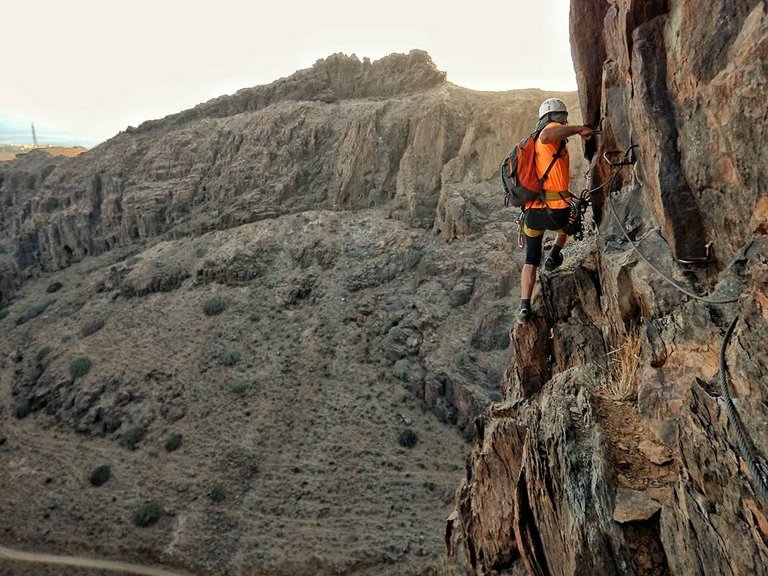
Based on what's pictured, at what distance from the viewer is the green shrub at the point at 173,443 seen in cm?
2331

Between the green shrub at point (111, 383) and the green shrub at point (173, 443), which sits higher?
the green shrub at point (111, 383)

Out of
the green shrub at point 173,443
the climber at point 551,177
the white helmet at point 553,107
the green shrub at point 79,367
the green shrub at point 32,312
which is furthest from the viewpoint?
the green shrub at point 32,312

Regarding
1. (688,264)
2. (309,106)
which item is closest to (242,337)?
(309,106)

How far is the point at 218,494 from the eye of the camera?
20.7 meters

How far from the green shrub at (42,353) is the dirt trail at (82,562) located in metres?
14.4

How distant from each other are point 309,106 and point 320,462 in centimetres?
3214

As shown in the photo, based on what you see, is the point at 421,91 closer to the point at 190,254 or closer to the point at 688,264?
the point at 190,254

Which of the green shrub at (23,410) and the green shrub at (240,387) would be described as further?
the green shrub at (23,410)

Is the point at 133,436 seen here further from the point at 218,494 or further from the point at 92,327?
the point at 92,327

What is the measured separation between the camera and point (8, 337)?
1391 inches

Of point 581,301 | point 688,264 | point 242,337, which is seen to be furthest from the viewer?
point 242,337

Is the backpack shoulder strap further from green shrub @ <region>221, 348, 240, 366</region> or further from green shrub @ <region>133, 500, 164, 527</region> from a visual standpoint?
green shrub @ <region>221, 348, 240, 366</region>

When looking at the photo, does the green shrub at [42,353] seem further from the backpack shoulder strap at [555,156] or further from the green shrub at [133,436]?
the backpack shoulder strap at [555,156]

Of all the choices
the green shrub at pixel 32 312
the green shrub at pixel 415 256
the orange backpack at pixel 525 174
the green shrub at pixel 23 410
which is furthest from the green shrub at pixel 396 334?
the green shrub at pixel 32 312
